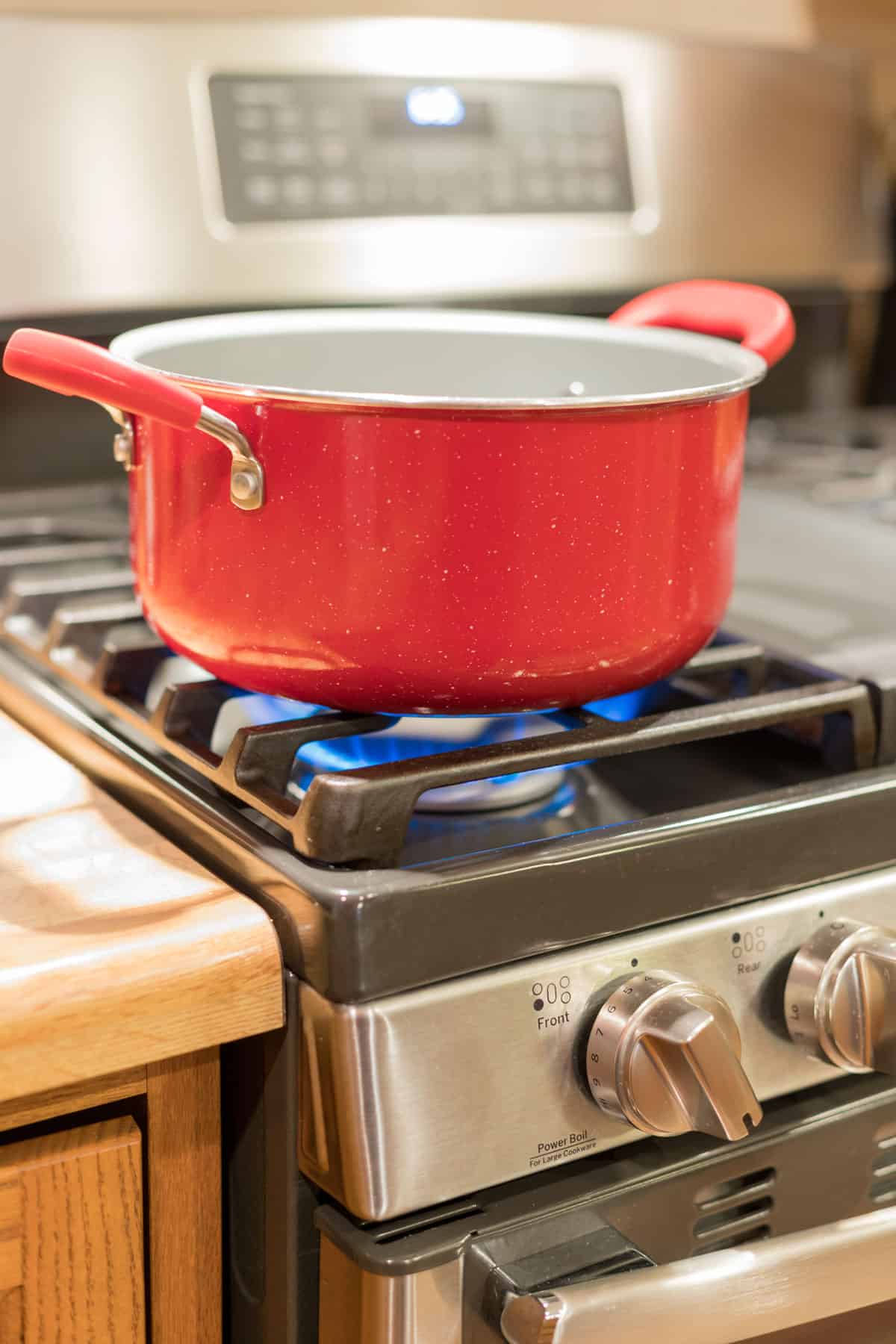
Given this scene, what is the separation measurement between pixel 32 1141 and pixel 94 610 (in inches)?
10.7

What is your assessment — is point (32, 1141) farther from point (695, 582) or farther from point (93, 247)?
point (93, 247)

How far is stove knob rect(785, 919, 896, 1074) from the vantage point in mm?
554

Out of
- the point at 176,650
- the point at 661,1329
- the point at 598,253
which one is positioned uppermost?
the point at 598,253

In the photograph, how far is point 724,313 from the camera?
0.70 metres

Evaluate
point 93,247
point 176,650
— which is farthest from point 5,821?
point 93,247

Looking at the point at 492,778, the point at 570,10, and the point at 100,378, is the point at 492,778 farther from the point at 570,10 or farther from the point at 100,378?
the point at 570,10

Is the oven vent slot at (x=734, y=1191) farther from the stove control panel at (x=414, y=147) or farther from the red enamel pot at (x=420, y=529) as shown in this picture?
the stove control panel at (x=414, y=147)

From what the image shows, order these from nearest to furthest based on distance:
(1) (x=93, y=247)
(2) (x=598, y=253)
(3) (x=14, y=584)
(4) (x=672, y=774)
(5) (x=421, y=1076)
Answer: (5) (x=421, y=1076) < (4) (x=672, y=774) < (3) (x=14, y=584) < (1) (x=93, y=247) < (2) (x=598, y=253)

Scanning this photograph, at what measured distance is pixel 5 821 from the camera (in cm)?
56

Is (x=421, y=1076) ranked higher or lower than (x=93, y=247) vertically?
lower

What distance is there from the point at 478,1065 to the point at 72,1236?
0.52ft

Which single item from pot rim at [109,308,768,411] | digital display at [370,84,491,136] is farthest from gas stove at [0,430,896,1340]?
digital display at [370,84,491,136]

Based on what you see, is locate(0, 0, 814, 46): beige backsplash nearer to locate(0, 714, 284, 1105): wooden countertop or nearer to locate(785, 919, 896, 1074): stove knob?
locate(0, 714, 284, 1105): wooden countertop

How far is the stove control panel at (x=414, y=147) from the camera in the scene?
929mm
